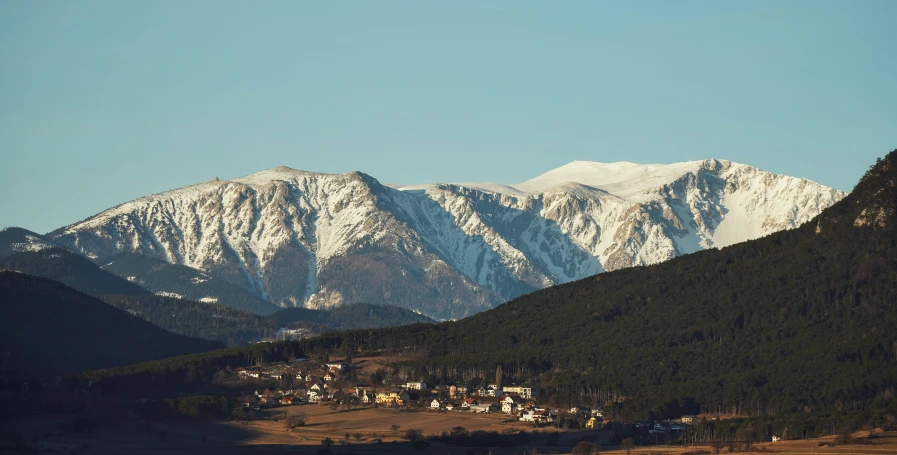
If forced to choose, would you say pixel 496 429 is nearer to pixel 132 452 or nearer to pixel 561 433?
pixel 561 433

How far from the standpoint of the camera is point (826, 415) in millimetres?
189250

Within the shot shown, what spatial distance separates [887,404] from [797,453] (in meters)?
30.4

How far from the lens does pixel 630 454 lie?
174875 millimetres

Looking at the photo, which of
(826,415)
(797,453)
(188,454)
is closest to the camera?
(797,453)

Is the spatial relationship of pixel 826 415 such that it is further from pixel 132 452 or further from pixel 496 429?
pixel 132 452

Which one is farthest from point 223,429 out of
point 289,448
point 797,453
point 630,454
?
point 797,453

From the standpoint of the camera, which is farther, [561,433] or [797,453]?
[561,433]

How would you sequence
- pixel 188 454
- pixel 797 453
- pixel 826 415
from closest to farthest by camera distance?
pixel 797 453
pixel 188 454
pixel 826 415

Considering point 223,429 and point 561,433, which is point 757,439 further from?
point 223,429

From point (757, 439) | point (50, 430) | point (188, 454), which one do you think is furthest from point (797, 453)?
point (50, 430)

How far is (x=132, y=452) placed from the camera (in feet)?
585

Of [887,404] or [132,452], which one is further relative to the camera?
[887,404]

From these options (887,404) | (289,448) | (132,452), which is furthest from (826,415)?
(132,452)

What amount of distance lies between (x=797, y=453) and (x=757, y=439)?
16420mm
